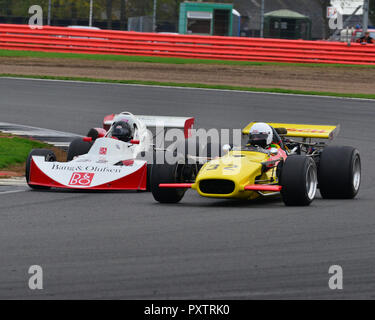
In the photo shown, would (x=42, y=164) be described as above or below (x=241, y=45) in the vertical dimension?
below

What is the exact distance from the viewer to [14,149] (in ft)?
45.6

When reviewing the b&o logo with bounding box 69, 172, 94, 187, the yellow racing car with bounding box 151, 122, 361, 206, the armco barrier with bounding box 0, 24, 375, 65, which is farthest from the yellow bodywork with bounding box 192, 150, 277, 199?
the armco barrier with bounding box 0, 24, 375, 65

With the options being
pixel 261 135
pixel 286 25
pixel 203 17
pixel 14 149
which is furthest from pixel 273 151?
pixel 286 25

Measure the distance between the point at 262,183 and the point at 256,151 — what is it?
0.51 meters

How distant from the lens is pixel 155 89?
2402 cm

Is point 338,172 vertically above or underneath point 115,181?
above

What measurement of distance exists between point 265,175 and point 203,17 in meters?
32.9

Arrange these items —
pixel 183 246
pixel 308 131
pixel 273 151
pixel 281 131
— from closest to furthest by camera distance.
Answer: pixel 183 246
pixel 273 151
pixel 281 131
pixel 308 131

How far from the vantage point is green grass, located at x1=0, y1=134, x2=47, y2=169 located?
1308 cm

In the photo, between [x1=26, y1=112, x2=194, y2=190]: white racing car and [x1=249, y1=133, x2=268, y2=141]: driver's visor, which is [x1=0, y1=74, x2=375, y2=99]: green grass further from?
[x1=249, y1=133, x2=268, y2=141]: driver's visor

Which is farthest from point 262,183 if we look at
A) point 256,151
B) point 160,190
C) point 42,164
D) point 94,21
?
point 94,21

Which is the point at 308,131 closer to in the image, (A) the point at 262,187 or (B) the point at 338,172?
(B) the point at 338,172

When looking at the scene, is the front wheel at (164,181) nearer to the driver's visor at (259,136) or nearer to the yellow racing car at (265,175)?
the yellow racing car at (265,175)
